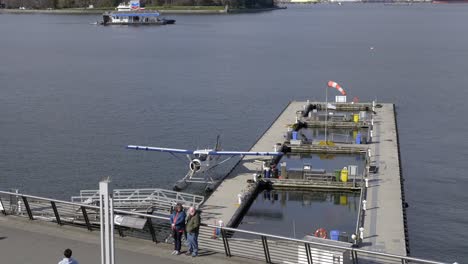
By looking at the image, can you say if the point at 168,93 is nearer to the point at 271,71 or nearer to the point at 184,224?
the point at 271,71

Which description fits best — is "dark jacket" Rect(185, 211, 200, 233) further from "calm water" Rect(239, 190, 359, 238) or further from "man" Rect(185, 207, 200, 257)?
"calm water" Rect(239, 190, 359, 238)

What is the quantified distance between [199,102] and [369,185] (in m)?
38.1

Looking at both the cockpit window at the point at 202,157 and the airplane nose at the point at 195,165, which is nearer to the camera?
the airplane nose at the point at 195,165

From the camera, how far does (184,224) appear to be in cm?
1920

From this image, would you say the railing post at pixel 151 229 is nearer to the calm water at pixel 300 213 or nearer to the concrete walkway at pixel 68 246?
the concrete walkway at pixel 68 246

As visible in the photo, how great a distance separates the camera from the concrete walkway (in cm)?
1831

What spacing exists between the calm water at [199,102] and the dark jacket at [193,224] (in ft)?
58.2

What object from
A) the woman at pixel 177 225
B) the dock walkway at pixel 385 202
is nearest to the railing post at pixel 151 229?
the woman at pixel 177 225

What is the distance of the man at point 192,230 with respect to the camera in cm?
1864

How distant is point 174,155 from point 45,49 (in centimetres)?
9635

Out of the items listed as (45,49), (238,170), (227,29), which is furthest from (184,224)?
(227,29)

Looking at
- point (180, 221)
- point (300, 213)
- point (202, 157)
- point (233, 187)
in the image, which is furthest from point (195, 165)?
point (180, 221)

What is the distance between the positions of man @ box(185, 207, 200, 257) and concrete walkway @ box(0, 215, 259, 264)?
0.26m

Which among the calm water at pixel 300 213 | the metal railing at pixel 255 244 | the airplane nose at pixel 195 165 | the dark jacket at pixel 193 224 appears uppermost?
the dark jacket at pixel 193 224
